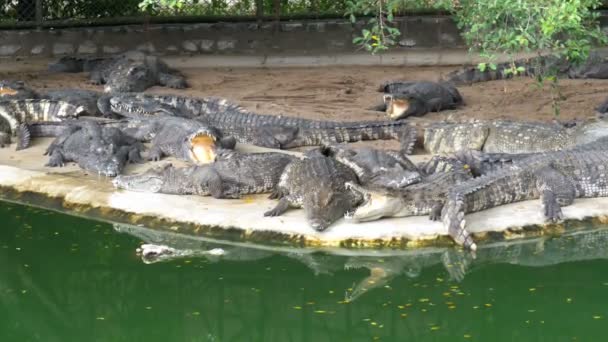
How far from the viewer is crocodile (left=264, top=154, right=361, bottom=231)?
6.96 meters

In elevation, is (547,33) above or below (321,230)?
above

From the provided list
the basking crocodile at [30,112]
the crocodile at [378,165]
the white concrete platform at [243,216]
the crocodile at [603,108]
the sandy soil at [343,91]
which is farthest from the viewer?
the sandy soil at [343,91]

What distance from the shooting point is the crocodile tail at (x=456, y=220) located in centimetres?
656

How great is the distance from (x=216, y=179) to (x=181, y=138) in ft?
4.45

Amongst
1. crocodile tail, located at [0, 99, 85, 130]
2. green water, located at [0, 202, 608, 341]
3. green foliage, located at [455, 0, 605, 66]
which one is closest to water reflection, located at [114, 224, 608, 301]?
green water, located at [0, 202, 608, 341]

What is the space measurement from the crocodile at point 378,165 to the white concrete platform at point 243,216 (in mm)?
671

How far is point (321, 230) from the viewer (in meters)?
6.79

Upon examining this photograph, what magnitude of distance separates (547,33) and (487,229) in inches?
55.5

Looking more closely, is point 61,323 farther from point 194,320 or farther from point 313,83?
point 313,83

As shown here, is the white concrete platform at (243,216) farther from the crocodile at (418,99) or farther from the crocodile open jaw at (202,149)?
the crocodile at (418,99)

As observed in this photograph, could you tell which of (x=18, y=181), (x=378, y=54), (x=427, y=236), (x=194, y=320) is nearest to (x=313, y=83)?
(x=378, y=54)

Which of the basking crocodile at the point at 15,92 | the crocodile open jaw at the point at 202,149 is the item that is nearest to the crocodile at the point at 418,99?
the crocodile open jaw at the point at 202,149

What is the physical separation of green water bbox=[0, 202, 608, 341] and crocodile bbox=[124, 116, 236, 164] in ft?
5.47

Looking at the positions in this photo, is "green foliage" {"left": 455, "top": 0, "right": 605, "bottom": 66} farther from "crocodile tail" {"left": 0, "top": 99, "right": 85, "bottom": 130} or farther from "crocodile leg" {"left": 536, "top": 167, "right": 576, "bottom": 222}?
"crocodile tail" {"left": 0, "top": 99, "right": 85, "bottom": 130}
